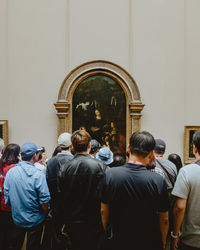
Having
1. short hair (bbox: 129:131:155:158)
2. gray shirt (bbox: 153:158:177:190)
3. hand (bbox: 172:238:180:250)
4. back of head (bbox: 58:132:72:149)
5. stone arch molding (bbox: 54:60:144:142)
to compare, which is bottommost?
hand (bbox: 172:238:180:250)

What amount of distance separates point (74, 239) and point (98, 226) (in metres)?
0.30

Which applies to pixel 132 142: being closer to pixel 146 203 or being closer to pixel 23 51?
pixel 146 203

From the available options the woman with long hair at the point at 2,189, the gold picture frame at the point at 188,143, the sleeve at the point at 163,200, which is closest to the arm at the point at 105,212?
the sleeve at the point at 163,200

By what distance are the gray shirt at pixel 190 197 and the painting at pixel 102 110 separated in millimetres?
4723

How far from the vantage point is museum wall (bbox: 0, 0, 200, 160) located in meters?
7.27

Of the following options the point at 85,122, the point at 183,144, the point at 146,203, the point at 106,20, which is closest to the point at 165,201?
the point at 146,203

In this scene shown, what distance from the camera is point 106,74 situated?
707 cm

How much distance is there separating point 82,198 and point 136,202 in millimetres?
768

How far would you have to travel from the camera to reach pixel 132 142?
2.12 m

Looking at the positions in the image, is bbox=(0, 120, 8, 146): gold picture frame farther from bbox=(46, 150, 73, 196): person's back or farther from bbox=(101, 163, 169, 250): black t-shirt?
bbox=(101, 163, 169, 250): black t-shirt

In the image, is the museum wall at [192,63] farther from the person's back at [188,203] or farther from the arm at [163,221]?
the arm at [163,221]

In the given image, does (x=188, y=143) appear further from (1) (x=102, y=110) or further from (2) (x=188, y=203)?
(2) (x=188, y=203)

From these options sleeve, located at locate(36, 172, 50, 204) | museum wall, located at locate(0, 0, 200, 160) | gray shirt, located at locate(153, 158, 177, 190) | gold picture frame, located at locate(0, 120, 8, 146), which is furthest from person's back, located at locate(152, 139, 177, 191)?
gold picture frame, located at locate(0, 120, 8, 146)

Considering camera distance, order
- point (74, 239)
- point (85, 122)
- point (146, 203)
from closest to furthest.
Result: point (146, 203), point (74, 239), point (85, 122)
